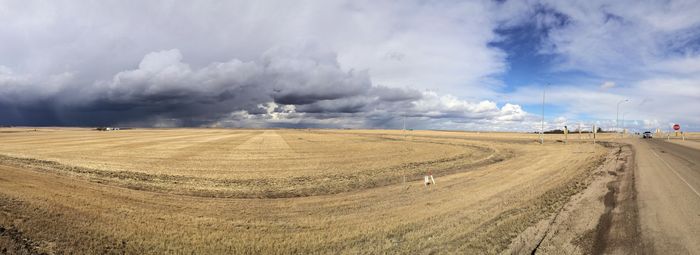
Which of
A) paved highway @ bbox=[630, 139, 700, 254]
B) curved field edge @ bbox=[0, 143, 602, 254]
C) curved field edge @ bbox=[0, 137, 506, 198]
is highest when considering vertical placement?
paved highway @ bbox=[630, 139, 700, 254]

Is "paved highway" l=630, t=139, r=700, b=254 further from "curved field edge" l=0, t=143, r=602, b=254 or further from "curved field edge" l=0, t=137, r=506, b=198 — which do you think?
"curved field edge" l=0, t=137, r=506, b=198

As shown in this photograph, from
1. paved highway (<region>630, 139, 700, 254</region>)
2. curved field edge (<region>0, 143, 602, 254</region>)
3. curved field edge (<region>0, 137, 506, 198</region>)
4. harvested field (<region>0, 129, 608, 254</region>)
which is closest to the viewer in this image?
paved highway (<region>630, 139, 700, 254</region>)

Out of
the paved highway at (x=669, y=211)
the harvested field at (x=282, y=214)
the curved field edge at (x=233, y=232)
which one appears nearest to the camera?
the paved highway at (x=669, y=211)

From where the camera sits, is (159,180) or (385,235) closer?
(385,235)

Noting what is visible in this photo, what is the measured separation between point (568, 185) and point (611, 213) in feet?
18.5

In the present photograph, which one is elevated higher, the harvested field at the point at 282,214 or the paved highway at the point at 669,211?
the paved highway at the point at 669,211

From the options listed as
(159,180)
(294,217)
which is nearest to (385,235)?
(294,217)

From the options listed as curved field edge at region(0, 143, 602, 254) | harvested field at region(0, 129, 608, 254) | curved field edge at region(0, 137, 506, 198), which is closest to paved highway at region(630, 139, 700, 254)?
harvested field at region(0, 129, 608, 254)

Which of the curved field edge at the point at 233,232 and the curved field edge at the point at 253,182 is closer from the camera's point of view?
the curved field edge at the point at 233,232

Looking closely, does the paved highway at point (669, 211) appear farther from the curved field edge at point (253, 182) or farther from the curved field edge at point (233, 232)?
the curved field edge at point (253, 182)

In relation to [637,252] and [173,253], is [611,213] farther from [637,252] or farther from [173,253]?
[173,253]

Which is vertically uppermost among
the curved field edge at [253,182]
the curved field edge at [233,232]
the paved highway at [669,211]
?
the paved highway at [669,211]

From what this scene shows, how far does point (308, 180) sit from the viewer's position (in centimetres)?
2000

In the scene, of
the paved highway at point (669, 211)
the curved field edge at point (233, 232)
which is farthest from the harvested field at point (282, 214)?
the paved highway at point (669, 211)
